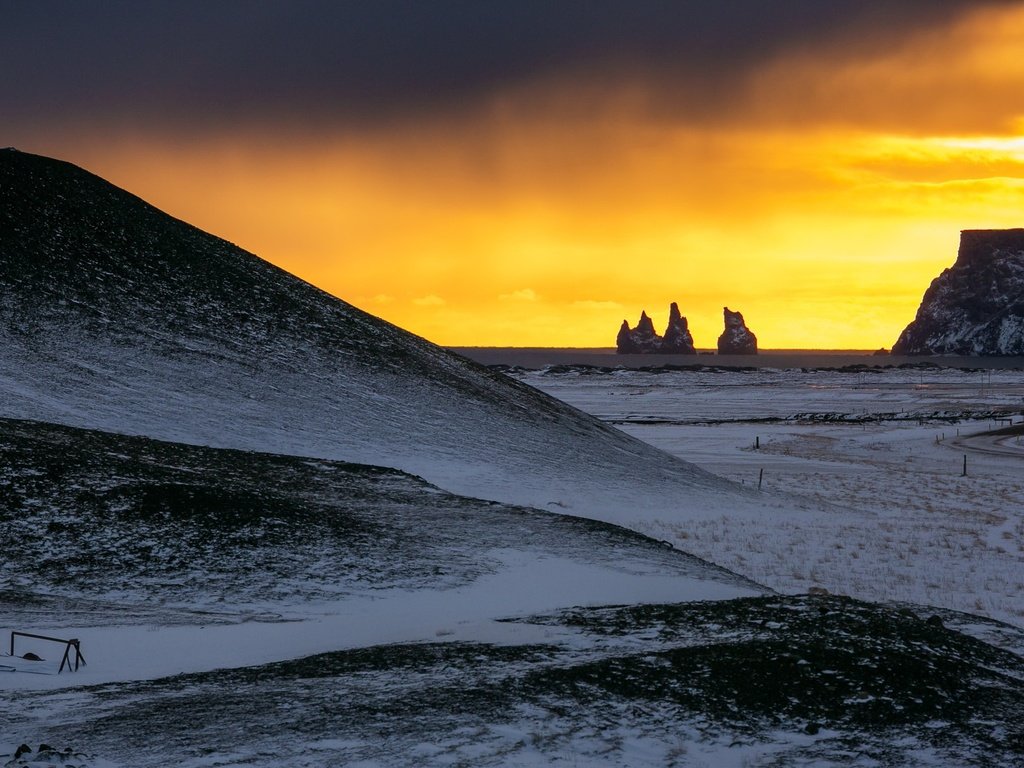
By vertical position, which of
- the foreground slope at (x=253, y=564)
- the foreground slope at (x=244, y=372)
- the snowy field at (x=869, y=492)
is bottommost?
the snowy field at (x=869, y=492)

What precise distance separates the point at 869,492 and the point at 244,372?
A: 3429 centimetres

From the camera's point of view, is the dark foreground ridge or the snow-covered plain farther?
the snow-covered plain

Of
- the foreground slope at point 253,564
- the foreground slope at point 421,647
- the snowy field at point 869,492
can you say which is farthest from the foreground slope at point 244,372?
the foreground slope at point 421,647

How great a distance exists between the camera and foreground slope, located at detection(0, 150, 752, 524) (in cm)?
4419

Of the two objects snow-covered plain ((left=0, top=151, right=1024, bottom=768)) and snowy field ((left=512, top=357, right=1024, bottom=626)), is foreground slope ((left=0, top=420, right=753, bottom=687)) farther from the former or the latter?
snowy field ((left=512, top=357, right=1024, bottom=626))

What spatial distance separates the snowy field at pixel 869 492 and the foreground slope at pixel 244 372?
6.05 m

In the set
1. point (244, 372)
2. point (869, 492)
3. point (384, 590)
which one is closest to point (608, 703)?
point (384, 590)

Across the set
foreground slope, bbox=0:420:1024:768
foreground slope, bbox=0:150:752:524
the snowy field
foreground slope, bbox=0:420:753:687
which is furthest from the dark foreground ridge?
foreground slope, bbox=0:150:752:524

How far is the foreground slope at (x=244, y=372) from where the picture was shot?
44188mm

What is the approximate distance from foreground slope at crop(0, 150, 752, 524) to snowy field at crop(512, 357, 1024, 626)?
6.05m

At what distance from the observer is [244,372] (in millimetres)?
54156

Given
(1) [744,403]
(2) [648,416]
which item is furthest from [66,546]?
(1) [744,403]

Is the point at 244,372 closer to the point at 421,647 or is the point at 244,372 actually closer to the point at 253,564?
the point at 253,564

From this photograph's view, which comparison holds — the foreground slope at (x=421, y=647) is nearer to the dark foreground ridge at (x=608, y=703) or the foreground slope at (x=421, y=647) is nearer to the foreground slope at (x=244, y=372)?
the dark foreground ridge at (x=608, y=703)
